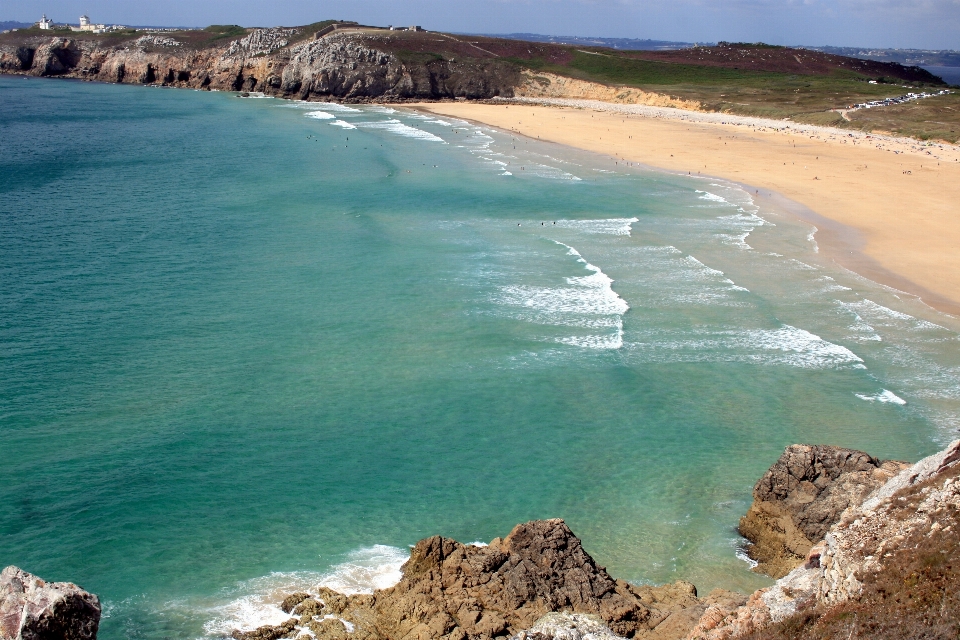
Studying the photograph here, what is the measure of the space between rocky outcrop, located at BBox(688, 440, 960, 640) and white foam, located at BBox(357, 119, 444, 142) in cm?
6231

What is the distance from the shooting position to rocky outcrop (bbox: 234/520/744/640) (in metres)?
11.4

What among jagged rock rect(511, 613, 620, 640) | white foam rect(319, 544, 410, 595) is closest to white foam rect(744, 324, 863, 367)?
Answer: white foam rect(319, 544, 410, 595)

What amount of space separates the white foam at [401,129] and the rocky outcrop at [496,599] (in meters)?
59.2

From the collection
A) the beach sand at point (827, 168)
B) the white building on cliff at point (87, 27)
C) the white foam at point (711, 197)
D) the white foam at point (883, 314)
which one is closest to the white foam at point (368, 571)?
the white foam at point (883, 314)

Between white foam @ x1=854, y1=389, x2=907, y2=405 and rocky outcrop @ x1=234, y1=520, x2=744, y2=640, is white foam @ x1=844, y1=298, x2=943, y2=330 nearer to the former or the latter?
white foam @ x1=854, y1=389, x2=907, y2=405

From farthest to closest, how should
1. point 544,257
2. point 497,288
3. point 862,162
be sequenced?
1. point 862,162
2. point 544,257
3. point 497,288

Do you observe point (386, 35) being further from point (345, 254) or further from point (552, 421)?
point (552, 421)

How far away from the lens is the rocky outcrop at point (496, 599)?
11.4m

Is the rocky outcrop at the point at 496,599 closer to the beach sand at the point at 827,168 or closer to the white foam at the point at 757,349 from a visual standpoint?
the white foam at the point at 757,349

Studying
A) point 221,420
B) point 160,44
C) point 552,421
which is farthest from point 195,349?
point 160,44

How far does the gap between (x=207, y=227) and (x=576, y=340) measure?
20982mm

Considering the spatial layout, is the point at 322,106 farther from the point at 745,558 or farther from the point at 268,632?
the point at 268,632

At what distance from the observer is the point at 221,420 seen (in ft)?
63.6

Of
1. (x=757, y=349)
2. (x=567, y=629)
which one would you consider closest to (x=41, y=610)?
(x=567, y=629)
